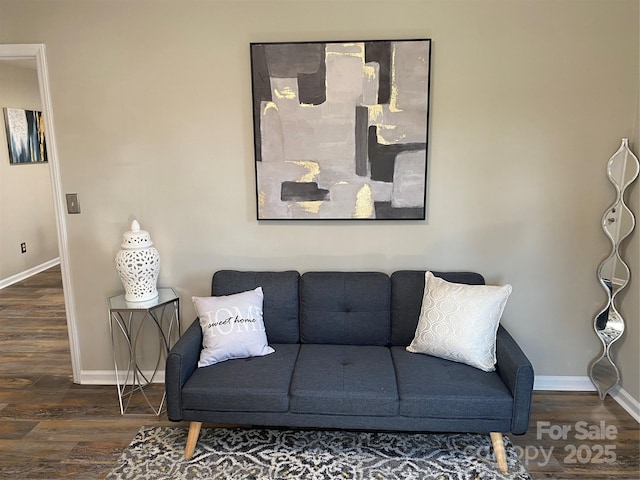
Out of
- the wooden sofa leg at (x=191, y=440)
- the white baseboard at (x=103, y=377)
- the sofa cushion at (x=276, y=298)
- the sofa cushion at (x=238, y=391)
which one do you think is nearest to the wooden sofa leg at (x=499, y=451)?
the sofa cushion at (x=238, y=391)

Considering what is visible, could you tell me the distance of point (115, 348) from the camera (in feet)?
10.3

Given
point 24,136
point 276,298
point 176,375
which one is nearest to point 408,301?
point 276,298

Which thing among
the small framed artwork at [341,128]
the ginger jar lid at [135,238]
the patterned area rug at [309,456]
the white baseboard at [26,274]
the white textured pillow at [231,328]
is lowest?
the patterned area rug at [309,456]

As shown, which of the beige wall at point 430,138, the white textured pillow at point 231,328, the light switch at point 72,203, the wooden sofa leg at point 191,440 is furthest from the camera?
the light switch at point 72,203

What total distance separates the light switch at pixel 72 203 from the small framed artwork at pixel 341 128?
3.73 feet

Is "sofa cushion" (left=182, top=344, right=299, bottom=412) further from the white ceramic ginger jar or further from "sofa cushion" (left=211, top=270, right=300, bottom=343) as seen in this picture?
the white ceramic ginger jar

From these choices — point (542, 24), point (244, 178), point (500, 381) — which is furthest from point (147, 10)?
point (500, 381)

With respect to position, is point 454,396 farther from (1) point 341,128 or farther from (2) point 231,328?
(1) point 341,128

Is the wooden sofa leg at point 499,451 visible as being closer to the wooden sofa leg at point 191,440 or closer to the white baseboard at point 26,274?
the wooden sofa leg at point 191,440

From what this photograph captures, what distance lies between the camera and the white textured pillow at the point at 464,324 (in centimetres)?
240

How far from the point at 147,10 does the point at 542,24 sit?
224 cm

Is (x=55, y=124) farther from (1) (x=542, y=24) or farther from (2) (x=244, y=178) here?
(1) (x=542, y=24)

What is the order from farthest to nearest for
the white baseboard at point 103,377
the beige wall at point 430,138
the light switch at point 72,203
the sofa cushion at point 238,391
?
the white baseboard at point 103,377 → the light switch at point 72,203 → the beige wall at point 430,138 → the sofa cushion at point 238,391

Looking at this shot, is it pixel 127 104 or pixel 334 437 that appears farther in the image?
pixel 127 104
